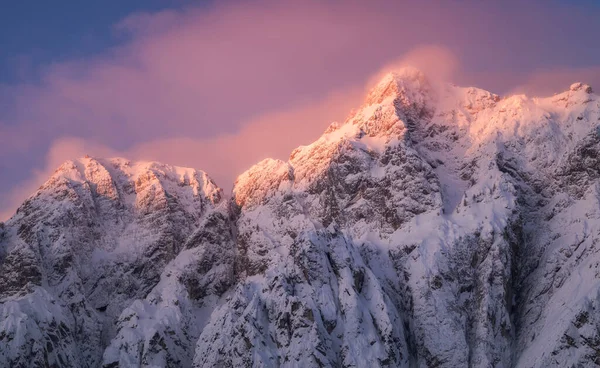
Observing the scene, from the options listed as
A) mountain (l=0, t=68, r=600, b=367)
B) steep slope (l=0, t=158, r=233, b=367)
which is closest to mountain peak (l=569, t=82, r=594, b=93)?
mountain (l=0, t=68, r=600, b=367)

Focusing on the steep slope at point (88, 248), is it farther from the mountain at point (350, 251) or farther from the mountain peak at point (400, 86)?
the mountain peak at point (400, 86)

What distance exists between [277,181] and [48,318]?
50935mm

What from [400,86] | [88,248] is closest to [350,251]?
[400,86]

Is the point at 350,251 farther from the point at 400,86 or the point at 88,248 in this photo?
the point at 88,248

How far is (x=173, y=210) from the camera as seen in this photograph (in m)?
172

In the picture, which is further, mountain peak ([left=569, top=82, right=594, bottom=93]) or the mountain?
mountain peak ([left=569, top=82, right=594, bottom=93])

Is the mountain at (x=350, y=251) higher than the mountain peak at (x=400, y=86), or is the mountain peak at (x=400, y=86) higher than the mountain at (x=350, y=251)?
the mountain peak at (x=400, y=86)

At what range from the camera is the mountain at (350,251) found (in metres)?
130

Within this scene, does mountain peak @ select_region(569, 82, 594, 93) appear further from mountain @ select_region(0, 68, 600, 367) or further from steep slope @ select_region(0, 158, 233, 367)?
steep slope @ select_region(0, 158, 233, 367)

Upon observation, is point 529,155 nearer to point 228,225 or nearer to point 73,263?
point 228,225

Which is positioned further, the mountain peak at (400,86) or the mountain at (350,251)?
the mountain peak at (400,86)

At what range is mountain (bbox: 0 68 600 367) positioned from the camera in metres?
130

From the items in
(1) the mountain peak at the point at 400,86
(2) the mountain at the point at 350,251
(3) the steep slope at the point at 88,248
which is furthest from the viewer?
(1) the mountain peak at the point at 400,86

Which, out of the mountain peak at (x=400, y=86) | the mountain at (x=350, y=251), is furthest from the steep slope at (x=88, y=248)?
the mountain peak at (x=400, y=86)
